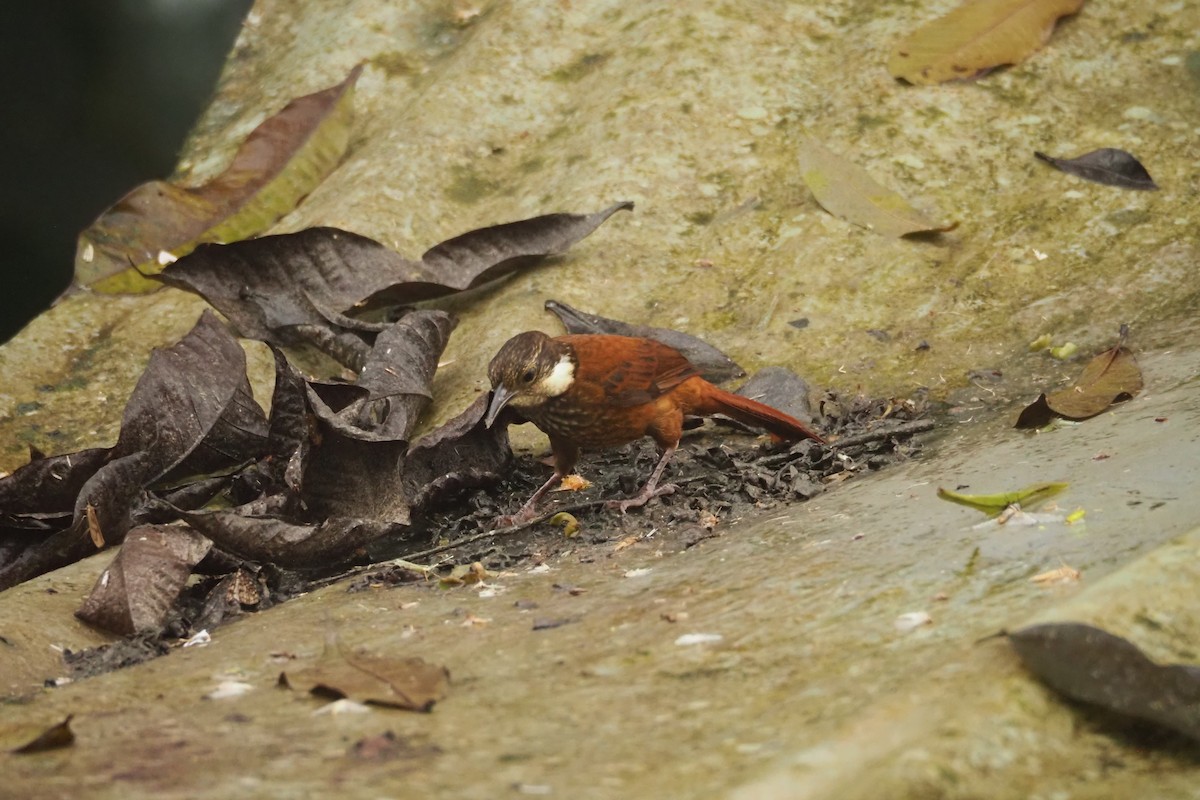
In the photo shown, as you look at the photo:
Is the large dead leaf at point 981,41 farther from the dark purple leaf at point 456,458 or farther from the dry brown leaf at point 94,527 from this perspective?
the dry brown leaf at point 94,527

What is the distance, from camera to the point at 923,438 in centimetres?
344

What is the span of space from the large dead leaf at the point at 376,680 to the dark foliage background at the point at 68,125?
3.36 m

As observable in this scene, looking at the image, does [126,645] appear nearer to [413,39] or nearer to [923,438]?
[923,438]

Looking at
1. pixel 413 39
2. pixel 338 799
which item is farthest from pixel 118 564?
pixel 413 39

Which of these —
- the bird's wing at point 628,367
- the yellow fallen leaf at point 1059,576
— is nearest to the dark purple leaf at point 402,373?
the bird's wing at point 628,367

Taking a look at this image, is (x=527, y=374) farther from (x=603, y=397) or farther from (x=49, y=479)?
(x=49, y=479)

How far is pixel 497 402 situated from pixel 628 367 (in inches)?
16.5

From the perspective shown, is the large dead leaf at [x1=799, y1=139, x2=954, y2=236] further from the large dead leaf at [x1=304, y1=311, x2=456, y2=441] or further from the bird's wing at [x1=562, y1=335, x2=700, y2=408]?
the large dead leaf at [x1=304, y1=311, x2=456, y2=441]

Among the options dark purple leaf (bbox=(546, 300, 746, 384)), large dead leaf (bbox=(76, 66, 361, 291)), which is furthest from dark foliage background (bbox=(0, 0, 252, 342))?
dark purple leaf (bbox=(546, 300, 746, 384))

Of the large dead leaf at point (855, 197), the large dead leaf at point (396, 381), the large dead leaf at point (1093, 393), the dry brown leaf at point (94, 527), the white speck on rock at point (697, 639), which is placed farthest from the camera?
the large dead leaf at point (855, 197)

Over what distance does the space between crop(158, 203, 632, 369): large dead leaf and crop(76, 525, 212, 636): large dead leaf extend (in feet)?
4.10

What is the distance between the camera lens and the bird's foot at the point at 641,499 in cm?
336

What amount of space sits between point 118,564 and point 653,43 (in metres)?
3.19

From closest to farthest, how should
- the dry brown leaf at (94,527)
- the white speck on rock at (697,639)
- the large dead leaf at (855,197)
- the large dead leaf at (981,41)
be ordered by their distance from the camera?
the white speck on rock at (697,639) → the dry brown leaf at (94,527) → the large dead leaf at (855,197) → the large dead leaf at (981,41)
